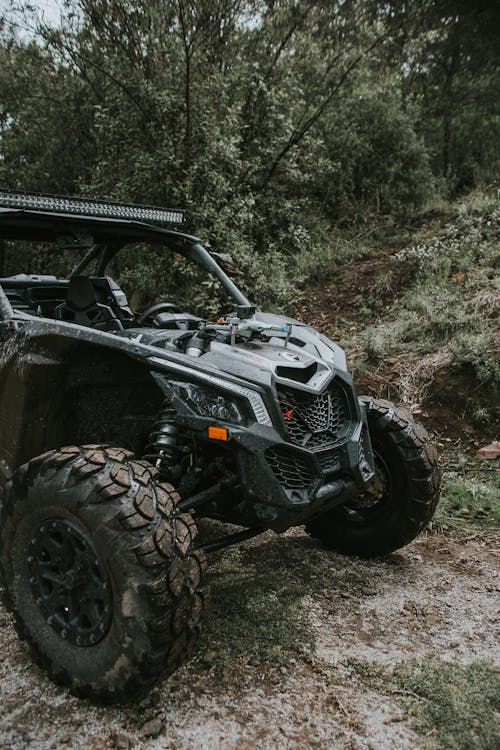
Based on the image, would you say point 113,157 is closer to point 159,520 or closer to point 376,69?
point 376,69

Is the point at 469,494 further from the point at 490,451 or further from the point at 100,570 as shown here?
the point at 100,570

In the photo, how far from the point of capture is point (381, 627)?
3082mm

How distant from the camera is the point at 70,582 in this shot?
248cm

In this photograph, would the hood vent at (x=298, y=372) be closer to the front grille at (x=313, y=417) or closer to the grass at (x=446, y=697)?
the front grille at (x=313, y=417)

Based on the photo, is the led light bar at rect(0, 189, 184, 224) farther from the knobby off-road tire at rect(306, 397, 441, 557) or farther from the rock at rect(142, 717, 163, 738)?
the rock at rect(142, 717, 163, 738)

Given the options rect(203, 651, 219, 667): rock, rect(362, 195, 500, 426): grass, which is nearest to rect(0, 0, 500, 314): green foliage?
rect(362, 195, 500, 426): grass

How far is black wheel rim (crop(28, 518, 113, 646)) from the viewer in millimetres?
2391

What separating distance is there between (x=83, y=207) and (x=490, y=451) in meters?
3.74

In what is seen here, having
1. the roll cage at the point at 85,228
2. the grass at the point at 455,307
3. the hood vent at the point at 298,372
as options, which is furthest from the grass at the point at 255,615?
the grass at the point at 455,307

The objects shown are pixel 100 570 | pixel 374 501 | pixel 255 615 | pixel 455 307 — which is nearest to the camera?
pixel 100 570

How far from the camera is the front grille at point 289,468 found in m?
2.74

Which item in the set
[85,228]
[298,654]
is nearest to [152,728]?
[298,654]

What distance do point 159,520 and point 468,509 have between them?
9.70 ft

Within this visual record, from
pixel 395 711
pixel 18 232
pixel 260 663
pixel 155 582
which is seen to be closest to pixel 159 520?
pixel 155 582
